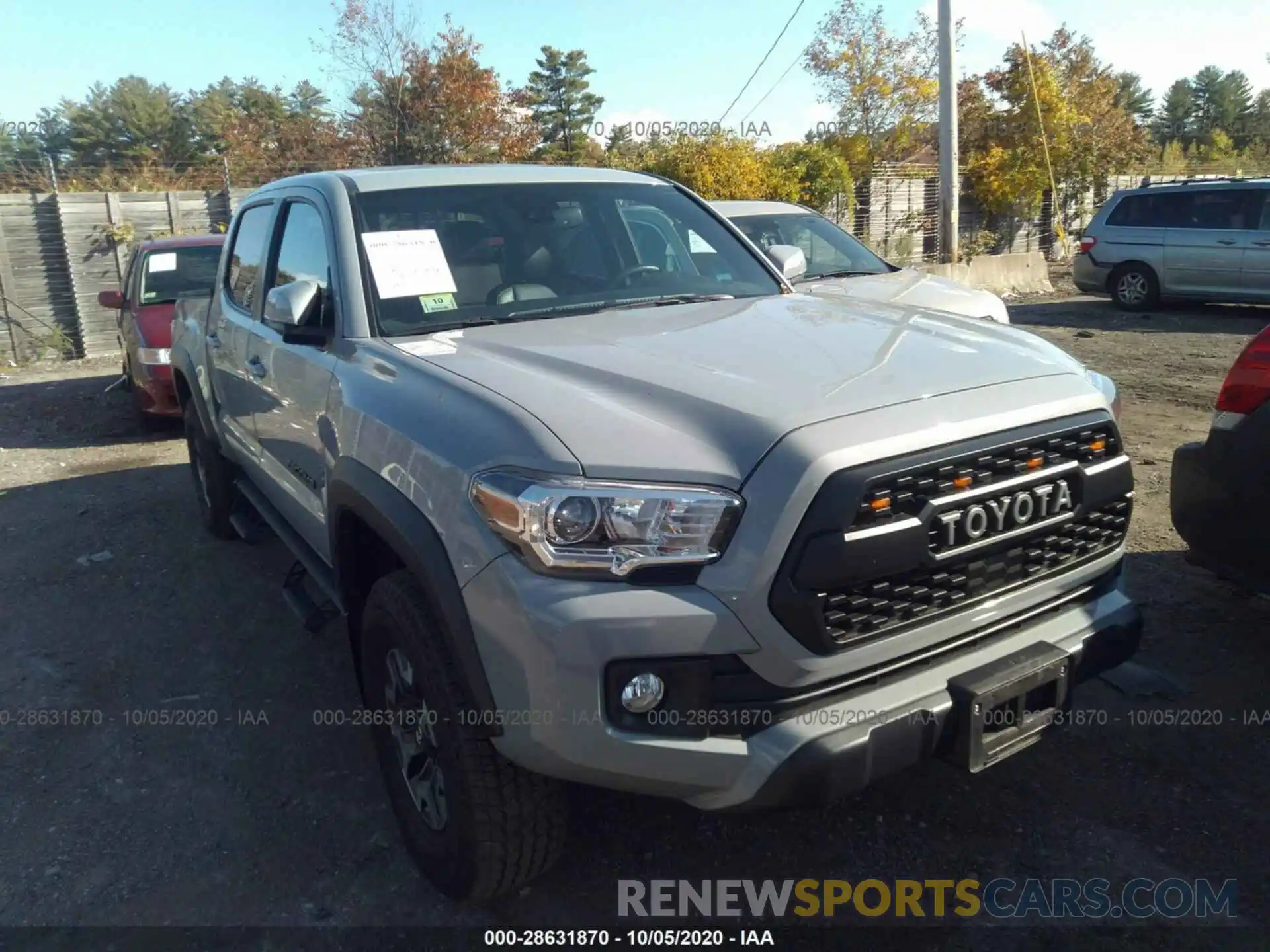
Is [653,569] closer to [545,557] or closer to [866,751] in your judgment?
[545,557]

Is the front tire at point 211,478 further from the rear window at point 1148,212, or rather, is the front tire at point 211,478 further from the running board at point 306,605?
the rear window at point 1148,212

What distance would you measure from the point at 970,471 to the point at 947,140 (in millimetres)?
14273

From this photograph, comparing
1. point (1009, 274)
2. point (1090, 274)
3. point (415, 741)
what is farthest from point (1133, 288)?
point (415, 741)

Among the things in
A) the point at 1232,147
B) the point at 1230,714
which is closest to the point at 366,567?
the point at 1230,714

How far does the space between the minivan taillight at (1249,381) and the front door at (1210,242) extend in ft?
35.9

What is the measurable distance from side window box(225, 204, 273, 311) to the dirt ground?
149 centimetres

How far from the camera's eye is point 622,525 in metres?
2.11

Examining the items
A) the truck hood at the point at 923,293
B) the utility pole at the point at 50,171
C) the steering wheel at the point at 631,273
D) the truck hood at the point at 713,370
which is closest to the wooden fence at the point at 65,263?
the utility pole at the point at 50,171

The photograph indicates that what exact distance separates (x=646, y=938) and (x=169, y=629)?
3.04 metres

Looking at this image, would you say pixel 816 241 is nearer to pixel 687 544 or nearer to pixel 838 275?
pixel 838 275

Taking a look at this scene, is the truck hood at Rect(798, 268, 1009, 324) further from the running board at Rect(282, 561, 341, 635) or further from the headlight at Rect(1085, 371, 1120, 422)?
the running board at Rect(282, 561, 341, 635)

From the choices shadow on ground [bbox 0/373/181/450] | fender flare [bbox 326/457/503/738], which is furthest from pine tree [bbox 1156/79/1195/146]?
fender flare [bbox 326/457/503/738]

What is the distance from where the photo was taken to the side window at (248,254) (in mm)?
4340

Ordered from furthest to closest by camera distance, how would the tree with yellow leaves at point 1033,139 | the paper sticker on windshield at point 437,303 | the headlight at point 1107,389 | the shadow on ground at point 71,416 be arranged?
the tree with yellow leaves at point 1033,139
the shadow on ground at point 71,416
the paper sticker on windshield at point 437,303
the headlight at point 1107,389
